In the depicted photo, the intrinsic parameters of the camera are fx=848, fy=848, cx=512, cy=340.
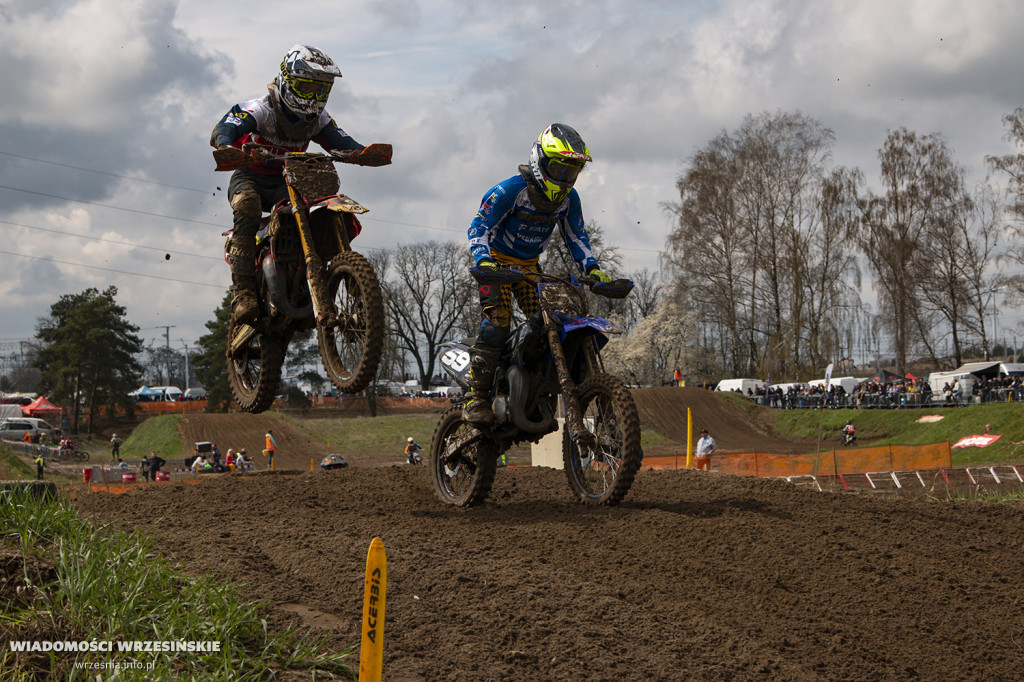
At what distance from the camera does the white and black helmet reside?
6777mm

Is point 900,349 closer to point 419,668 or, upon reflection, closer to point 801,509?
point 801,509

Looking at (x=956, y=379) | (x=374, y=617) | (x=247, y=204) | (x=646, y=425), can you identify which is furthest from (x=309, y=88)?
(x=956, y=379)

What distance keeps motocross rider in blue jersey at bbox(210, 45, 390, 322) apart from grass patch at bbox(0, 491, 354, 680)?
299cm

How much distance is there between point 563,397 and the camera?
307 inches

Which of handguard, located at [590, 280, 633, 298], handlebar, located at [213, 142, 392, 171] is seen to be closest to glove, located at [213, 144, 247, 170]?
handlebar, located at [213, 142, 392, 171]

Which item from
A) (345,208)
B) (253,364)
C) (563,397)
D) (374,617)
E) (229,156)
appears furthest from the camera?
(253,364)

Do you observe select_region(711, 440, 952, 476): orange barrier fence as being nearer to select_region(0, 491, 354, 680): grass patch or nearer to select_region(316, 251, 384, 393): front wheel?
select_region(316, 251, 384, 393): front wheel

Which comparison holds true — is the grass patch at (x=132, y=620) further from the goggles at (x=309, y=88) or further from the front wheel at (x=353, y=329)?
the goggles at (x=309, y=88)

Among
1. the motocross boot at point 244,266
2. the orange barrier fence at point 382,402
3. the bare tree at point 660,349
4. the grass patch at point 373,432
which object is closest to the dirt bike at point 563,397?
the motocross boot at point 244,266

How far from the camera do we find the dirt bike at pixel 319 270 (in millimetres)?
6773

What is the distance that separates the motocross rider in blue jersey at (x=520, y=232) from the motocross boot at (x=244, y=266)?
2075 mm

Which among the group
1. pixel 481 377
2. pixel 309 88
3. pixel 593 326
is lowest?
pixel 481 377

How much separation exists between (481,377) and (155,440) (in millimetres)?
41330

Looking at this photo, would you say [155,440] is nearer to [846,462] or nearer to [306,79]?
[846,462]
